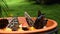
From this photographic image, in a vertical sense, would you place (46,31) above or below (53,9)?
above

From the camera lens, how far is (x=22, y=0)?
9.33 meters

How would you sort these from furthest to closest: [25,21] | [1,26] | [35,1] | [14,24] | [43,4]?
1. [35,1]
2. [43,4]
3. [25,21]
4. [1,26]
5. [14,24]

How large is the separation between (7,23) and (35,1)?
6651 mm

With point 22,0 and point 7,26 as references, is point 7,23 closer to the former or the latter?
point 7,26

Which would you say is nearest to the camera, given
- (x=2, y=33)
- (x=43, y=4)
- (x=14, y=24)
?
(x=2, y=33)

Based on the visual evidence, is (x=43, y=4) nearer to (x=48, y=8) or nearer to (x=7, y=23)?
(x=48, y=8)

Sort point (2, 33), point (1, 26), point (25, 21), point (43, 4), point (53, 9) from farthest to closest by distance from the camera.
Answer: point (43, 4) → point (53, 9) → point (25, 21) → point (1, 26) → point (2, 33)

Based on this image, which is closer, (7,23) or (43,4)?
(7,23)

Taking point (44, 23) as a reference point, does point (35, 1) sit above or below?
below

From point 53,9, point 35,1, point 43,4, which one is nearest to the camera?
point 53,9

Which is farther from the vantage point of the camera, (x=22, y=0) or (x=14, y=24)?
(x=22, y=0)

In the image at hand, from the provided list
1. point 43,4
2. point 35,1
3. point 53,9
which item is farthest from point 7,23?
point 35,1

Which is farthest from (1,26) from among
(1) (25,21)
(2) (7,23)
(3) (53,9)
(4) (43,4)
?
(4) (43,4)

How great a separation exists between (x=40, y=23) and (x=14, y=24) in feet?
0.84
